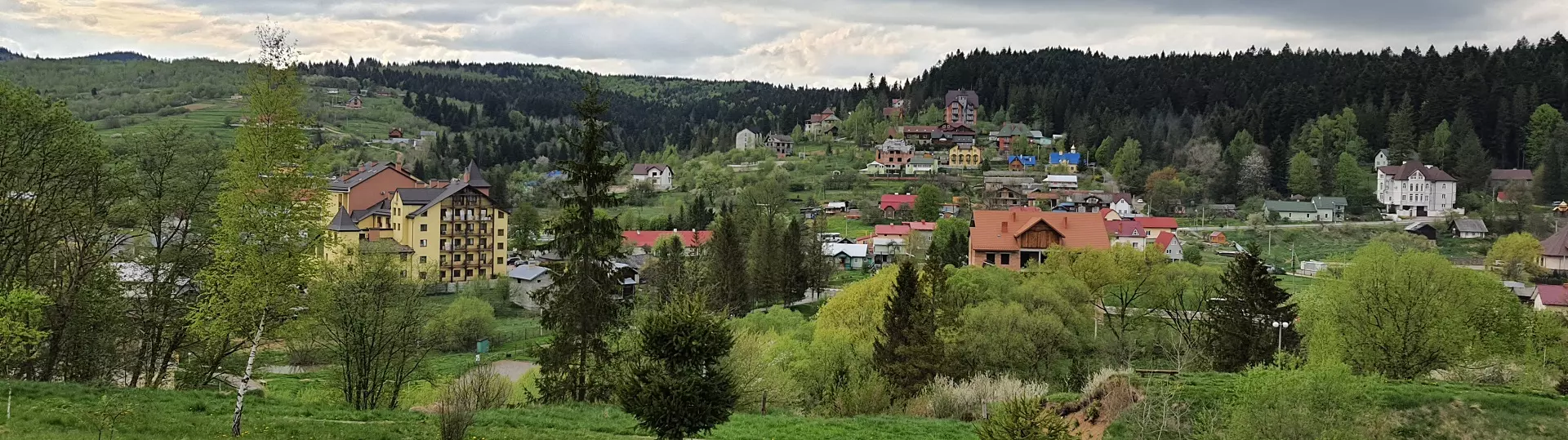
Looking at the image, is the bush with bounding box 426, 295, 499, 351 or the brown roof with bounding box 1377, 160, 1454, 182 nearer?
the bush with bounding box 426, 295, 499, 351

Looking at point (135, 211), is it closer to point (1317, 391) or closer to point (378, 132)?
point (1317, 391)

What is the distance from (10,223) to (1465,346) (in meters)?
38.0

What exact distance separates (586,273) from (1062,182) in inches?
3729

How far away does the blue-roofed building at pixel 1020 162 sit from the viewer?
12181 centimetres

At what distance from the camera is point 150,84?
622 ft

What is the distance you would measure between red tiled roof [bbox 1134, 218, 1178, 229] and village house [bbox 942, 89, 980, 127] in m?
64.6

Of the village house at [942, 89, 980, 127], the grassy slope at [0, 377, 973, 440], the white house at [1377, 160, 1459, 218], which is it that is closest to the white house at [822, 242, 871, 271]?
the white house at [1377, 160, 1459, 218]

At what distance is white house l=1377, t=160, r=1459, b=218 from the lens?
9519cm

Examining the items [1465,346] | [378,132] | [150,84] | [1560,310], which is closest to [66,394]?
[1465,346]

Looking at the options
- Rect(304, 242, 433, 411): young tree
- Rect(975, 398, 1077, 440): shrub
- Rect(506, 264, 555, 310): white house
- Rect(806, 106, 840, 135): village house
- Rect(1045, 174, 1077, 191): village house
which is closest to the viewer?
Rect(975, 398, 1077, 440): shrub

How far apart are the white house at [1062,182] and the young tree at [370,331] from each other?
3560 inches

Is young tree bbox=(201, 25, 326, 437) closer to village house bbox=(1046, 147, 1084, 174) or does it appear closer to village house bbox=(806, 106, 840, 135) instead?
village house bbox=(1046, 147, 1084, 174)

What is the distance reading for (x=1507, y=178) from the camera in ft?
337

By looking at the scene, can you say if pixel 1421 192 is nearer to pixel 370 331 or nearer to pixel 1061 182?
pixel 1061 182
